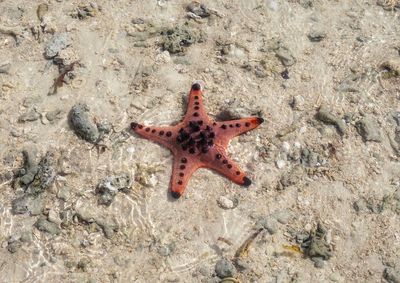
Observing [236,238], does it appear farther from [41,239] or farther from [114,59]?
[114,59]

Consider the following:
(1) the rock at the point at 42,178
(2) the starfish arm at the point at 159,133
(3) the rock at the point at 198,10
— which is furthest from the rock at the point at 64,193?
(3) the rock at the point at 198,10

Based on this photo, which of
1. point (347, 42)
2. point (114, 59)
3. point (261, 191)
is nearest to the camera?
point (261, 191)

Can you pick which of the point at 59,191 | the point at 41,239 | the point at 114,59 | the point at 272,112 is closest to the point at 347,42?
the point at 272,112

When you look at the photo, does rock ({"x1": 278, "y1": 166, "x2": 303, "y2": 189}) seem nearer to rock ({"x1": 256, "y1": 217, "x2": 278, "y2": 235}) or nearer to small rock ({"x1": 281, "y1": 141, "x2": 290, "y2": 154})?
small rock ({"x1": 281, "y1": 141, "x2": 290, "y2": 154})

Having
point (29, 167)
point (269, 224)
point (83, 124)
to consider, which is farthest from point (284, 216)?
point (29, 167)

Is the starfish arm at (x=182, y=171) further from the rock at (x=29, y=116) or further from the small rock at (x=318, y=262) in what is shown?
the rock at (x=29, y=116)

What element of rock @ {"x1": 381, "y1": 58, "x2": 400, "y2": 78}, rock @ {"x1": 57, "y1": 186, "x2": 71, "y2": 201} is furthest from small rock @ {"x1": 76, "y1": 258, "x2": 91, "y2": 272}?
rock @ {"x1": 381, "y1": 58, "x2": 400, "y2": 78}

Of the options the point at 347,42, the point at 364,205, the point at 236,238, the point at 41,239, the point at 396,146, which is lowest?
the point at 41,239

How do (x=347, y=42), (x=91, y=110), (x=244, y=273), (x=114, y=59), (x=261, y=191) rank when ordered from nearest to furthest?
(x=244, y=273)
(x=261, y=191)
(x=91, y=110)
(x=114, y=59)
(x=347, y=42)
